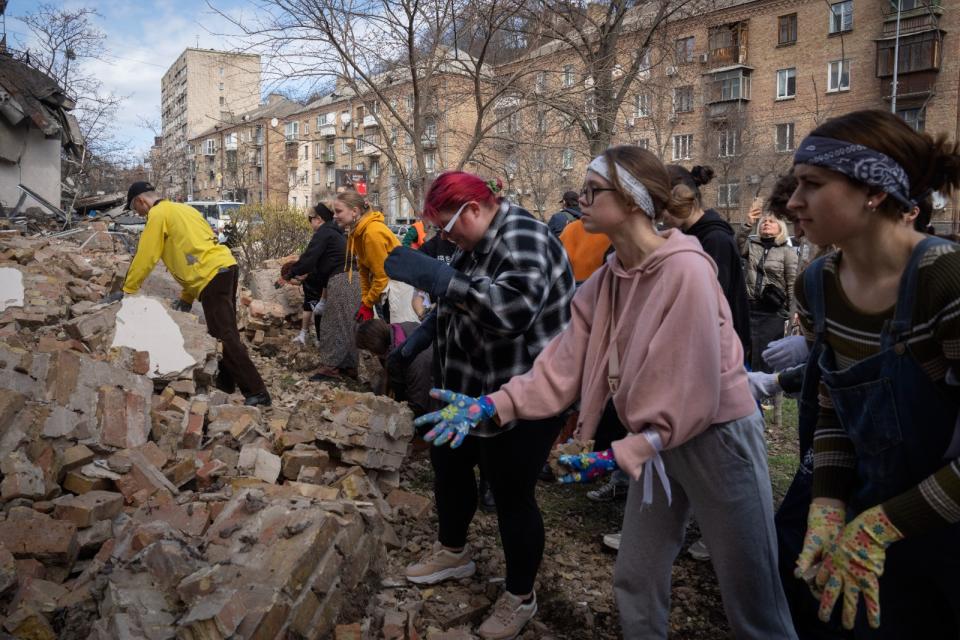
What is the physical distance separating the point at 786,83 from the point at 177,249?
3266 centimetres

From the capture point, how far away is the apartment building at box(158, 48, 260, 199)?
8625mm

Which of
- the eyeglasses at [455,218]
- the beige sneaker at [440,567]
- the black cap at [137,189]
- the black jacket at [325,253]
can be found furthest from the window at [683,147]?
the eyeglasses at [455,218]

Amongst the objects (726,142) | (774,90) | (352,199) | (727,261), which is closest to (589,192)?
(727,261)

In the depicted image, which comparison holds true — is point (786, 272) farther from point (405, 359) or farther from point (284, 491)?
point (284, 491)

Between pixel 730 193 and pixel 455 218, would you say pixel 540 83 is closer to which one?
pixel 455 218

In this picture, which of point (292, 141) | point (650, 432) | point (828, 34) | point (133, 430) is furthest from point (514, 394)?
point (828, 34)

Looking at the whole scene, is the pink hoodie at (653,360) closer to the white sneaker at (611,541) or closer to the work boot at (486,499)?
the white sneaker at (611,541)

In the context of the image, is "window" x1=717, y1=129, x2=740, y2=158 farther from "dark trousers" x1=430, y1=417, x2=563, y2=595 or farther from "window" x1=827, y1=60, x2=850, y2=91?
"dark trousers" x1=430, y1=417, x2=563, y2=595

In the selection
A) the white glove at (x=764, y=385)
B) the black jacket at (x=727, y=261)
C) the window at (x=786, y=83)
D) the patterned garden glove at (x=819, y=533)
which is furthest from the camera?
the window at (x=786, y=83)

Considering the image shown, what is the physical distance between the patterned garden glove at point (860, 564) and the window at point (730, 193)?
29102 mm

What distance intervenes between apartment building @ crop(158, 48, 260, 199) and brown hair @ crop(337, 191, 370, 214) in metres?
2.91

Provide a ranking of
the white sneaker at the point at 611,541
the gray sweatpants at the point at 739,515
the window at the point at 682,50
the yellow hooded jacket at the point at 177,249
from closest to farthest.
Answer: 1. the gray sweatpants at the point at 739,515
2. the white sneaker at the point at 611,541
3. the yellow hooded jacket at the point at 177,249
4. the window at the point at 682,50

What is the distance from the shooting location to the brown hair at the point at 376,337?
17.0 feet

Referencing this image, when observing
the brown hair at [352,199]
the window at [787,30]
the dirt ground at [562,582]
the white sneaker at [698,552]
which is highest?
the window at [787,30]
